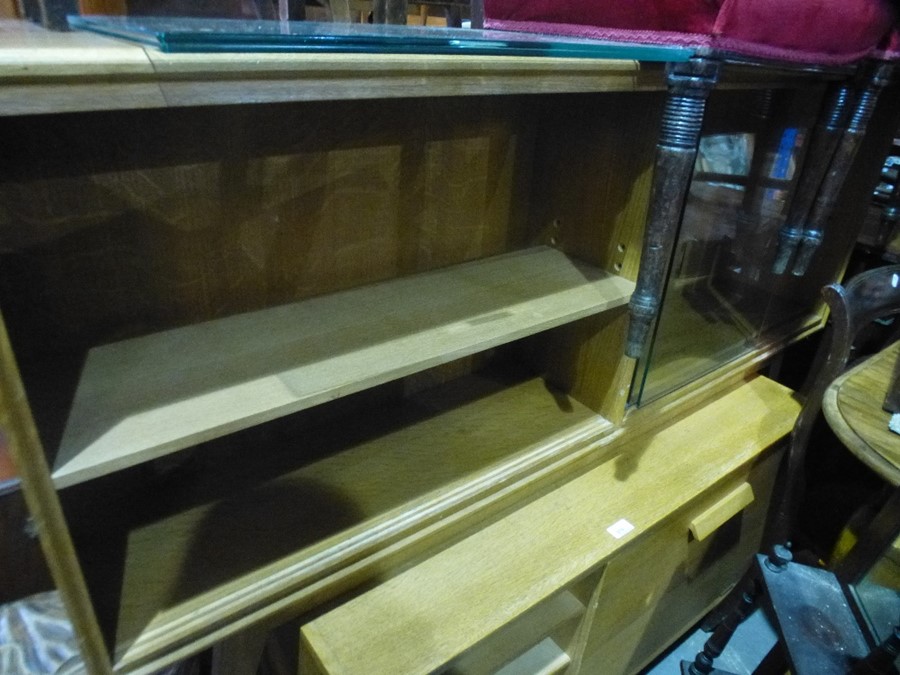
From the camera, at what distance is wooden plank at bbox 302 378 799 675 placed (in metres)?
0.75

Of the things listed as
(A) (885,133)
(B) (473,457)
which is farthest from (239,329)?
(A) (885,133)

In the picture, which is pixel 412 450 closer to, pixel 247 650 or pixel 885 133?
pixel 247 650

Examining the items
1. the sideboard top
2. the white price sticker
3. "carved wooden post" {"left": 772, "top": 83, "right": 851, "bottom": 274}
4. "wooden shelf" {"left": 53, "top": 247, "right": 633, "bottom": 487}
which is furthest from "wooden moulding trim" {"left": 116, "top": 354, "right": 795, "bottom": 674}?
the sideboard top

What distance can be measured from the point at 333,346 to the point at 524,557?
0.42 m

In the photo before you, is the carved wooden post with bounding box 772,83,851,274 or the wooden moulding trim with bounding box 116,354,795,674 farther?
the carved wooden post with bounding box 772,83,851,274

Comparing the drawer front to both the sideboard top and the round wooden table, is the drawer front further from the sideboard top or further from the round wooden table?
the sideboard top

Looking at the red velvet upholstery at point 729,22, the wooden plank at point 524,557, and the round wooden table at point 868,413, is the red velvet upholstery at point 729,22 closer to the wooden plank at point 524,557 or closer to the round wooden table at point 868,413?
the round wooden table at point 868,413

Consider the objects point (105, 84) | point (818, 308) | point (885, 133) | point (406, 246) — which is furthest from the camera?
point (818, 308)

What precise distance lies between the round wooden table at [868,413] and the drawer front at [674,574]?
247 millimetres

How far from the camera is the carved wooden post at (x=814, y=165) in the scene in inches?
39.4

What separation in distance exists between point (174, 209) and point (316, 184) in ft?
0.58

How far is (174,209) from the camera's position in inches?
27.7

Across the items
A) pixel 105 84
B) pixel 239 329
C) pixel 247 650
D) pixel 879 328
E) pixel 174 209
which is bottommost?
pixel 247 650

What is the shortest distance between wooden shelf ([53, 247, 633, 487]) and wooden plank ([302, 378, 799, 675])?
0.32 m
